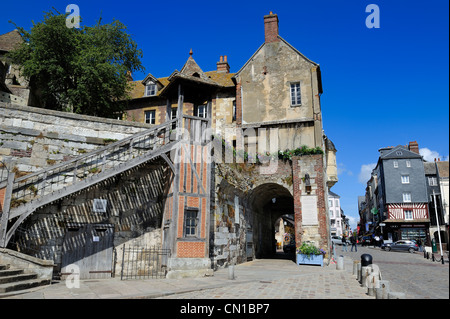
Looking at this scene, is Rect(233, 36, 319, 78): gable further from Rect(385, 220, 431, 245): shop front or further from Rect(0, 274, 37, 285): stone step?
Rect(385, 220, 431, 245): shop front

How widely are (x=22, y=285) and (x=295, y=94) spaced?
57.4 feet

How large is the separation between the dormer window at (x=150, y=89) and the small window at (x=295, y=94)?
1043 cm

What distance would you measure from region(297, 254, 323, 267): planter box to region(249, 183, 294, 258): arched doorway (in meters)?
3.83

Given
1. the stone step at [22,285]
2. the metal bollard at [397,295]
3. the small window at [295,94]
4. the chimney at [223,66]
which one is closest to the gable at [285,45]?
the small window at [295,94]

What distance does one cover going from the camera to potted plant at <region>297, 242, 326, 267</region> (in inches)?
620

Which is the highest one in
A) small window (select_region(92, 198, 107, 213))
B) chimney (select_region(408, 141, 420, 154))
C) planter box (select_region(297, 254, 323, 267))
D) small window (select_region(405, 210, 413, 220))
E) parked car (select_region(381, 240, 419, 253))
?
chimney (select_region(408, 141, 420, 154))

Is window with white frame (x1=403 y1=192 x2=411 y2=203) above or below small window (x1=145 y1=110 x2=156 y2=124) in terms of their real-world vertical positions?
below

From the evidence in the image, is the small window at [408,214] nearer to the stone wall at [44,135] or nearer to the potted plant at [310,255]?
the potted plant at [310,255]

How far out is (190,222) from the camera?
38.4ft

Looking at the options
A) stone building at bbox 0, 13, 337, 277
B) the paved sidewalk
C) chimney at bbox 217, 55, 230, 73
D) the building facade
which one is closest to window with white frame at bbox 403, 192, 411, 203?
the building facade

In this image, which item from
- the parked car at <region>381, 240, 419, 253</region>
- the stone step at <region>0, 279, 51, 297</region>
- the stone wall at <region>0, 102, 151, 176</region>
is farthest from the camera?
the parked car at <region>381, 240, 419, 253</region>

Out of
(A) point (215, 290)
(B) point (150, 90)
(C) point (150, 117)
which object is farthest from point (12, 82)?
(A) point (215, 290)

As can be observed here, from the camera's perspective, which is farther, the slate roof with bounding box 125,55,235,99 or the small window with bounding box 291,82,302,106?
the slate roof with bounding box 125,55,235,99
